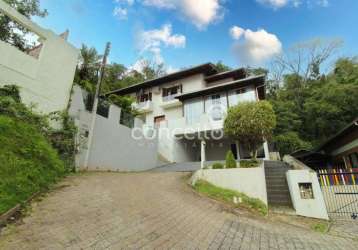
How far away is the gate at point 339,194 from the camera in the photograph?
7113 mm

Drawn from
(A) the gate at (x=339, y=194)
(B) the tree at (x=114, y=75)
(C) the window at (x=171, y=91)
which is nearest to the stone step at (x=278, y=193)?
(A) the gate at (x=339, y=194)

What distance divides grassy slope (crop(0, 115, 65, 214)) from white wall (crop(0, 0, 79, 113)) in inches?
111

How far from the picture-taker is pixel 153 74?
31.7 metres

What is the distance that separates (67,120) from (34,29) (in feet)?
15.9

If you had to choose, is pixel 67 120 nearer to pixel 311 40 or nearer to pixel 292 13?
pixel 292 13

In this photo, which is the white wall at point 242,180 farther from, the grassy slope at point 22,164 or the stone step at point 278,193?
the grassy slope at point 22,164

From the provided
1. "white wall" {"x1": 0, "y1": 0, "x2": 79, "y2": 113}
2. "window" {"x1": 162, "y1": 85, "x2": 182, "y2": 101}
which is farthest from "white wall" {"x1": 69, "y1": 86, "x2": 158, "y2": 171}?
"window" {"x1": 162, "y1": 85, "x2": 182, "y2": 101}

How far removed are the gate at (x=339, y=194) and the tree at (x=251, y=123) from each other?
10.1ft

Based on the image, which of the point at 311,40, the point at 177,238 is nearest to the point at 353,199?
the point at 177,238

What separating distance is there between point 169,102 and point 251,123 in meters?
12.3

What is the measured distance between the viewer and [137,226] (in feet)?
13.8

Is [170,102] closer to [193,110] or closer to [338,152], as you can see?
[193,110]

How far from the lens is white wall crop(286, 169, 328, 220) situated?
6621 millimetres

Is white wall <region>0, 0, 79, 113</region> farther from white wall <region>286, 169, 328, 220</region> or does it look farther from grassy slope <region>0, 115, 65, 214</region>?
white wall <region>286, 169, 328, 220</region>
